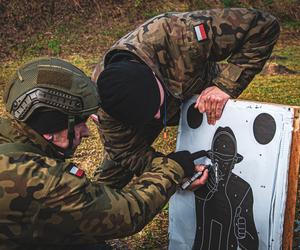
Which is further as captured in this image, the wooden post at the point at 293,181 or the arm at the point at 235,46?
the arm at the point at 235,46

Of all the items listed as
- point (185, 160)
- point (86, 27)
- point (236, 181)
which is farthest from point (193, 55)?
point (86, 27)

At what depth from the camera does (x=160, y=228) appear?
3732 millimetres

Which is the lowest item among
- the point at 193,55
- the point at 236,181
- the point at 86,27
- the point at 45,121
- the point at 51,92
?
the point at 236,181

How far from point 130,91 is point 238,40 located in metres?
0.67

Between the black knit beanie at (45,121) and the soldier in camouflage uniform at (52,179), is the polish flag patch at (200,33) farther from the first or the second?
the black knit beanie at (45,121)

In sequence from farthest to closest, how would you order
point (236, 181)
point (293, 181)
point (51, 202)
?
point (236, 181), point (293, 181), point (51, 202)

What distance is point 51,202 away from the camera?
1.91m

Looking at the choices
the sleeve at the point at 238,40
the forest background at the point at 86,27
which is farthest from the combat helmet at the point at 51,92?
the forest background at the point at 86,27

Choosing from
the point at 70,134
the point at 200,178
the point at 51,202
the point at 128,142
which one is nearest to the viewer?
the point at 51,202

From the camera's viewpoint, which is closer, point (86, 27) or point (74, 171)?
point (74, 171)

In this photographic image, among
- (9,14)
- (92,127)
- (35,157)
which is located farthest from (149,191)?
(9,14)

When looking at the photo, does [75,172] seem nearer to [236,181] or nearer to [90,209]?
[90,209]

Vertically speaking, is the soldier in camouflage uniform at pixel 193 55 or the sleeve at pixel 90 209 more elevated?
the soldier in camouflage uniform at pixel 193 55

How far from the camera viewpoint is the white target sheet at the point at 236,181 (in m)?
2.37
